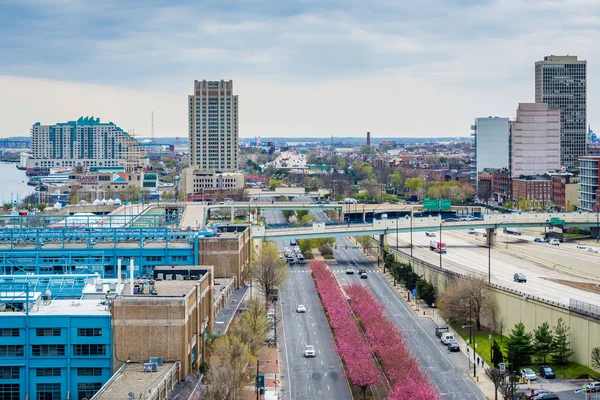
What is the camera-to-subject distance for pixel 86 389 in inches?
1517

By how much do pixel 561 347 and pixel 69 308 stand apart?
88.3 ft

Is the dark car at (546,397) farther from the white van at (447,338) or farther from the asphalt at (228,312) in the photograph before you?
the asphalt at (228,312)

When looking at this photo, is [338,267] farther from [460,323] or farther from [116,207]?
[116,207]

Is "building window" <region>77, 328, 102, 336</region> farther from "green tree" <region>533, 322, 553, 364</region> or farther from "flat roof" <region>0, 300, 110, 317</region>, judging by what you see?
"green tree" <region>533, 322, 553, 364</region>

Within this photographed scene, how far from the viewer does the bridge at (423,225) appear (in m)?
93.6

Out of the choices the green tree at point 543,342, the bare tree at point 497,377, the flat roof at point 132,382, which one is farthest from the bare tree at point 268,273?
the flat roof at point 132,382

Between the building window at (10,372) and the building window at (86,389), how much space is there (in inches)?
104

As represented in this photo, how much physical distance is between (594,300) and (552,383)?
16281mm

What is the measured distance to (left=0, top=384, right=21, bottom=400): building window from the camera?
3850 cm

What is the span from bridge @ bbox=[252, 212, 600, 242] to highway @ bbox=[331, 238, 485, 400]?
8464 millimetres

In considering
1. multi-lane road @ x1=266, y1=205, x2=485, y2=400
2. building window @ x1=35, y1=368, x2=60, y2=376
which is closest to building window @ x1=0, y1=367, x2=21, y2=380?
building window @ x1=35, y1=368, x2=60, y2=376

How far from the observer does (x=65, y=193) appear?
586 feet

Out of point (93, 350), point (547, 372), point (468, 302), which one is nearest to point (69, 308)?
point (93, 350)

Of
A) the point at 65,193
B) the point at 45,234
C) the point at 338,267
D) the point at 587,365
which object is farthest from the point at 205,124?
the point at 587,365
